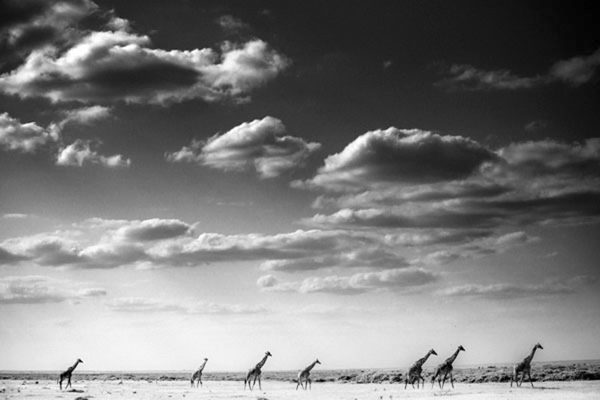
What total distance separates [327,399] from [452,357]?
1694 cm

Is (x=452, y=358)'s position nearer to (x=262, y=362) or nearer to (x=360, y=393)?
(x=360, y=393)

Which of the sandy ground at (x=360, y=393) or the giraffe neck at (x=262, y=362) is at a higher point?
the giraffe neck at (x=262, y=362)

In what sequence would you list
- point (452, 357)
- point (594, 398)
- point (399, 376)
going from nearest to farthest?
point (594, 398)
point (452, 357)
point (399, 376)

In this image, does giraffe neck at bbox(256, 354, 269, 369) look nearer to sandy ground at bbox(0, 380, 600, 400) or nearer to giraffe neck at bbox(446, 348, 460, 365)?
sandy ground at bbox(0, 380, 600, 400)

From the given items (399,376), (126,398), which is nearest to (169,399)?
(126,398)

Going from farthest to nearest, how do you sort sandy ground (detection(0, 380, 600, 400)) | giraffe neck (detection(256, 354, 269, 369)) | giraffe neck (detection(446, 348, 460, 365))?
giraffe neck (detection(256, 354, 269, 369)) → giraffe neck (detection(446, 348, 460, 365)) → sandy ground (detection(0, 380, 600, 400))

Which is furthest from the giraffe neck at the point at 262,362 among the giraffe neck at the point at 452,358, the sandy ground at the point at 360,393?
the giraffe neck at the point at 452,358

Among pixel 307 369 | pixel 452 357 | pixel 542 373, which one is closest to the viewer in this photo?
pixel 452 357

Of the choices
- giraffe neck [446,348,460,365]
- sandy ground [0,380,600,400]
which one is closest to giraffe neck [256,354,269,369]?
sandy ground [0,380,600,400]

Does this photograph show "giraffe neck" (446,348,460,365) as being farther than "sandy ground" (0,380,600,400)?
Yes

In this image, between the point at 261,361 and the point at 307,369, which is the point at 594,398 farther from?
the point at 261,361

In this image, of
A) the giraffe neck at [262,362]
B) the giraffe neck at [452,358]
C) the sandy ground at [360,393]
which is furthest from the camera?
the giraffe neck at [262,362]

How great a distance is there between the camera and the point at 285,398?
123 feet

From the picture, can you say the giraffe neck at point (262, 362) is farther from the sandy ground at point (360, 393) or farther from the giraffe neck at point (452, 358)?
the giraffe neck at point (452, 358)
